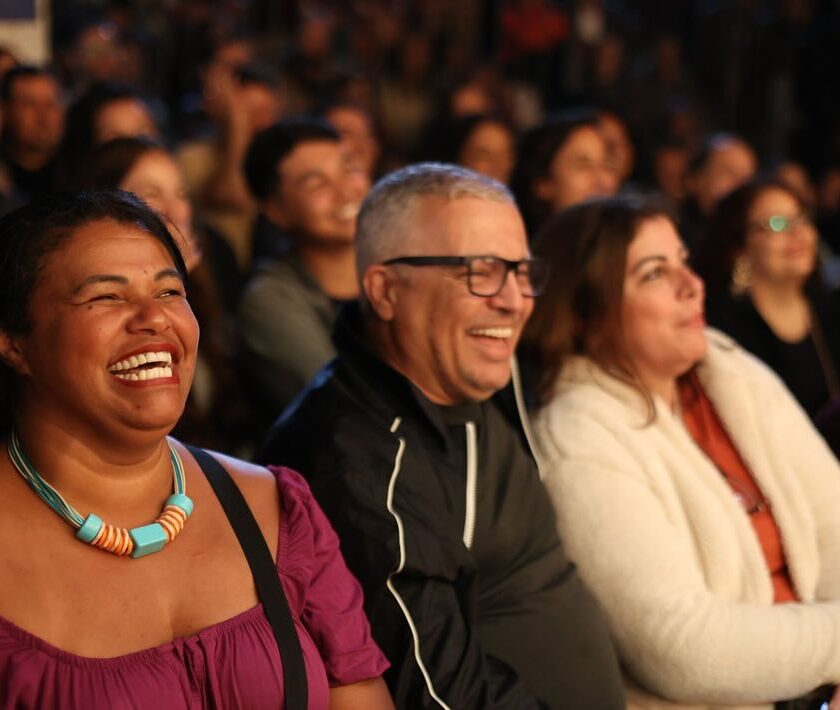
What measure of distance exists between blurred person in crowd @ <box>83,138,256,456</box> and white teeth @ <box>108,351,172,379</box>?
45.8 inches

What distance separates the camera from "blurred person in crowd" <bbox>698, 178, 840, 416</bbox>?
418 centimetres

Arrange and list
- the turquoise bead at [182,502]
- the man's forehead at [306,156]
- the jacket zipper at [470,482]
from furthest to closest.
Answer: the man's forehead at [306,156]
the jacket zipper at [470,482]
the turquoise bead at [182,502]

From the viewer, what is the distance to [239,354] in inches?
138

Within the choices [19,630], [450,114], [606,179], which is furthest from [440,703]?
[450,114]

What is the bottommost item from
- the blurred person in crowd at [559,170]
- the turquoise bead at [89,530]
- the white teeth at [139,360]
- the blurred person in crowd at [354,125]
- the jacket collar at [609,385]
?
the turquoise bead at [89,530]

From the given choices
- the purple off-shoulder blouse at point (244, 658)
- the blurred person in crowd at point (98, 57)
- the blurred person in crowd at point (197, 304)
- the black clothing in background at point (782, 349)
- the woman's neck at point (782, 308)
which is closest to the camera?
the purple off-shoulder blouse at point (244, 658)

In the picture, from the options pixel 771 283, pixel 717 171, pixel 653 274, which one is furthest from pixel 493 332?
pixel 717 171

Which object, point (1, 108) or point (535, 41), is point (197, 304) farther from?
point (535, 41)

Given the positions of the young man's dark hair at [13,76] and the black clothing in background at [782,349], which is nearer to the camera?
the black clothing in background at [782,349]

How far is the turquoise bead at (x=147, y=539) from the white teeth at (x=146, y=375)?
0.20 m

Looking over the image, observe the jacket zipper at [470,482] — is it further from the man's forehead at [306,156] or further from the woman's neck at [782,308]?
the woman's neck at [782,308]

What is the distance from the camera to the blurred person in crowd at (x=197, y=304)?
3166 mm

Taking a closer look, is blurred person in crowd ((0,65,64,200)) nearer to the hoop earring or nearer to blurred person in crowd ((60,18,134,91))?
blurred person in crowd ((60,18,134,91))

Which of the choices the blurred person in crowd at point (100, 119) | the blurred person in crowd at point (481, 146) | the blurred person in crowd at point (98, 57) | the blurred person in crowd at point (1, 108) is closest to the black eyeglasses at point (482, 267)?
the blurred person in crowd at point (100, 119)
